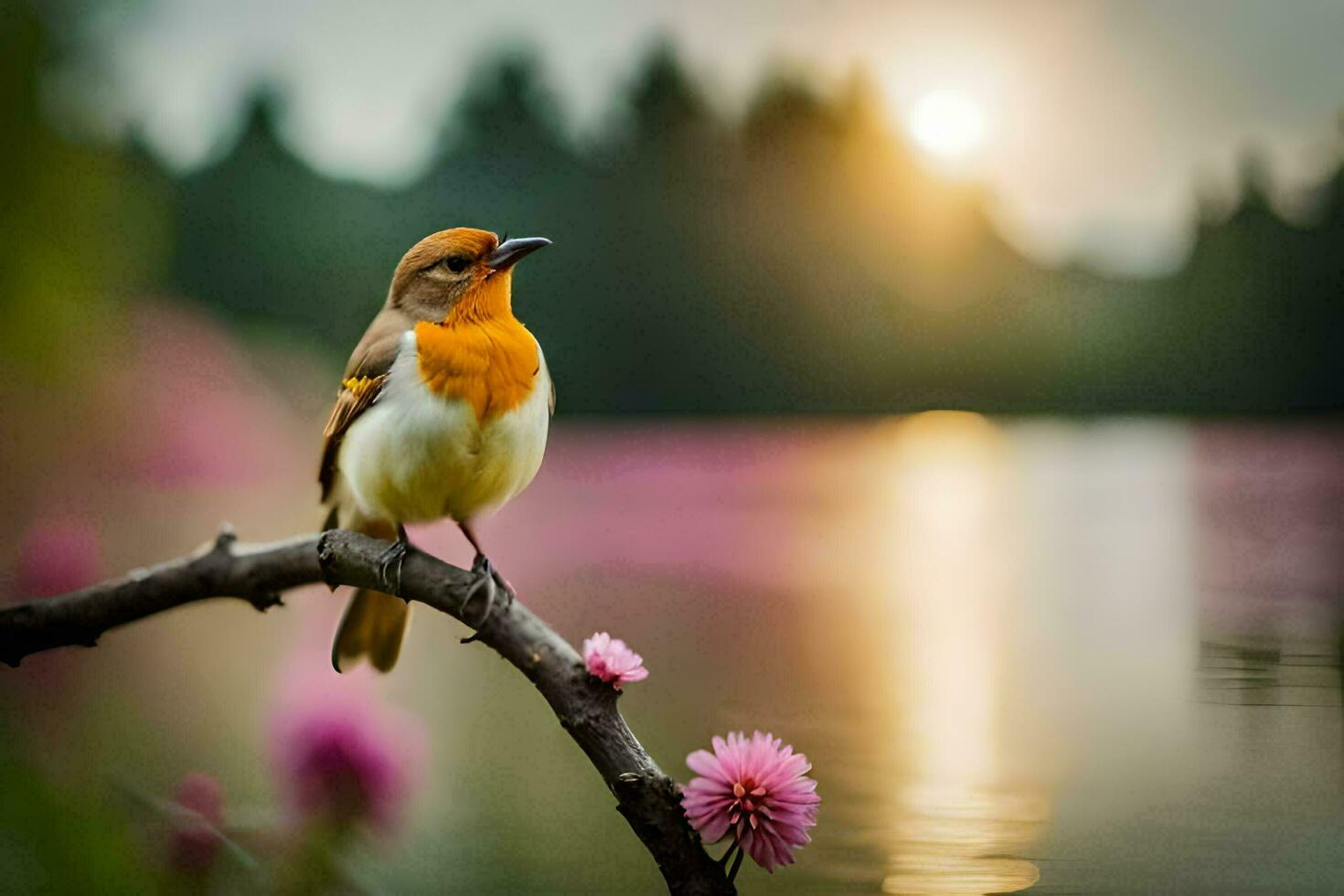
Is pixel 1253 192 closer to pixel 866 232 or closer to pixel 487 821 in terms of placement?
pixel 866 232

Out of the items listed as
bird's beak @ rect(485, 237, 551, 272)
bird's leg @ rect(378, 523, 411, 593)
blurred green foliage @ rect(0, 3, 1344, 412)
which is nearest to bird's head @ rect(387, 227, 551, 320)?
bird's beak @ rect(485, 237, 551, 272)

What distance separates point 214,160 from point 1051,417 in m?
2.18

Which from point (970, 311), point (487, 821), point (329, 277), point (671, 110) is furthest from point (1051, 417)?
point (487, 821)

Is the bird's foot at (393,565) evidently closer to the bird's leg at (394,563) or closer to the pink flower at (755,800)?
the bird's leg at (394,563)

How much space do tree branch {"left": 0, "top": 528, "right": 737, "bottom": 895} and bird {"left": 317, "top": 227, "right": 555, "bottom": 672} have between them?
3 centimetres

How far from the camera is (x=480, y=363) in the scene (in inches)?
30.8

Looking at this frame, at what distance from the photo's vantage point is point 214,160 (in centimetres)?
296

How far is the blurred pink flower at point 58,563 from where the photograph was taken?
94 cm

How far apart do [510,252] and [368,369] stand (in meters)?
0.14

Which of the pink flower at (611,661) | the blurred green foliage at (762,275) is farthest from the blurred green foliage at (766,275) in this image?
the pink flower at (611,661)

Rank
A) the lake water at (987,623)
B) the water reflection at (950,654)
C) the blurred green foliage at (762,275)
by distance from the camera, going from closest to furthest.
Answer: the water reflection at (950,654)
the lake water at (987,623)
the blurred green foliage at (762,275)

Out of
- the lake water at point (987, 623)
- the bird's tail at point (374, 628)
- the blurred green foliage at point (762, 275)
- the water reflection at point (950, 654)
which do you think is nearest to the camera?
the bird's tail at point (374, 628)

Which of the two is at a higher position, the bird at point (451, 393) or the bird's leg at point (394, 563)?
the bird at point (451, 393)

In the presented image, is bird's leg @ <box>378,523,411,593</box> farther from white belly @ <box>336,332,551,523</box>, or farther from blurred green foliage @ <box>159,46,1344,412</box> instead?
blurred green foliage @ <box>159,46,1344,412</box>
